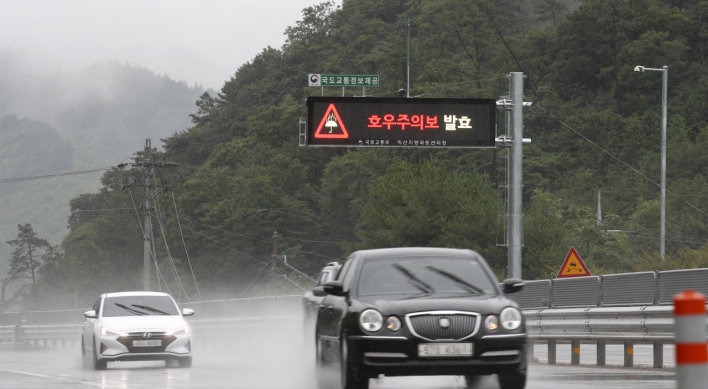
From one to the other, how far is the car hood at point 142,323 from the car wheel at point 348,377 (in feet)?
29.8

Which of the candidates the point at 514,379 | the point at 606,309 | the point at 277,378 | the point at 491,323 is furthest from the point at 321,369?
the point at 606,309

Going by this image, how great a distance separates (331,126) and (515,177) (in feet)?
17.0

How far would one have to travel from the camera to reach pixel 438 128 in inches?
1288

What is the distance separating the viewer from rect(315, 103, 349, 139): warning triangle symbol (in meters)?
32.8

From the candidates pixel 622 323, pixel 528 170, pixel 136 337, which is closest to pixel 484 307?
pixel 622 323

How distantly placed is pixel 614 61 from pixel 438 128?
240ft

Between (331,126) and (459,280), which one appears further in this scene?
(331,126)

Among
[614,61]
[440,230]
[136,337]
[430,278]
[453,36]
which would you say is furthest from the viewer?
[453,36]

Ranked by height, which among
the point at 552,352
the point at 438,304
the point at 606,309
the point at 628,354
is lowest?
the point at 552,352

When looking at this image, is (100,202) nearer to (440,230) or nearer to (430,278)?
(440,230)

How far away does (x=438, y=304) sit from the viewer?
412 inches

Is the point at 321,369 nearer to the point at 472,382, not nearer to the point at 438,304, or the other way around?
the point at 472,382

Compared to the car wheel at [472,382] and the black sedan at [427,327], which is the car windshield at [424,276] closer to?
the black sedan at [427,327]

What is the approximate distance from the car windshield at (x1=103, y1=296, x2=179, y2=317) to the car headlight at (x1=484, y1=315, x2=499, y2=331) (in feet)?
35.3
